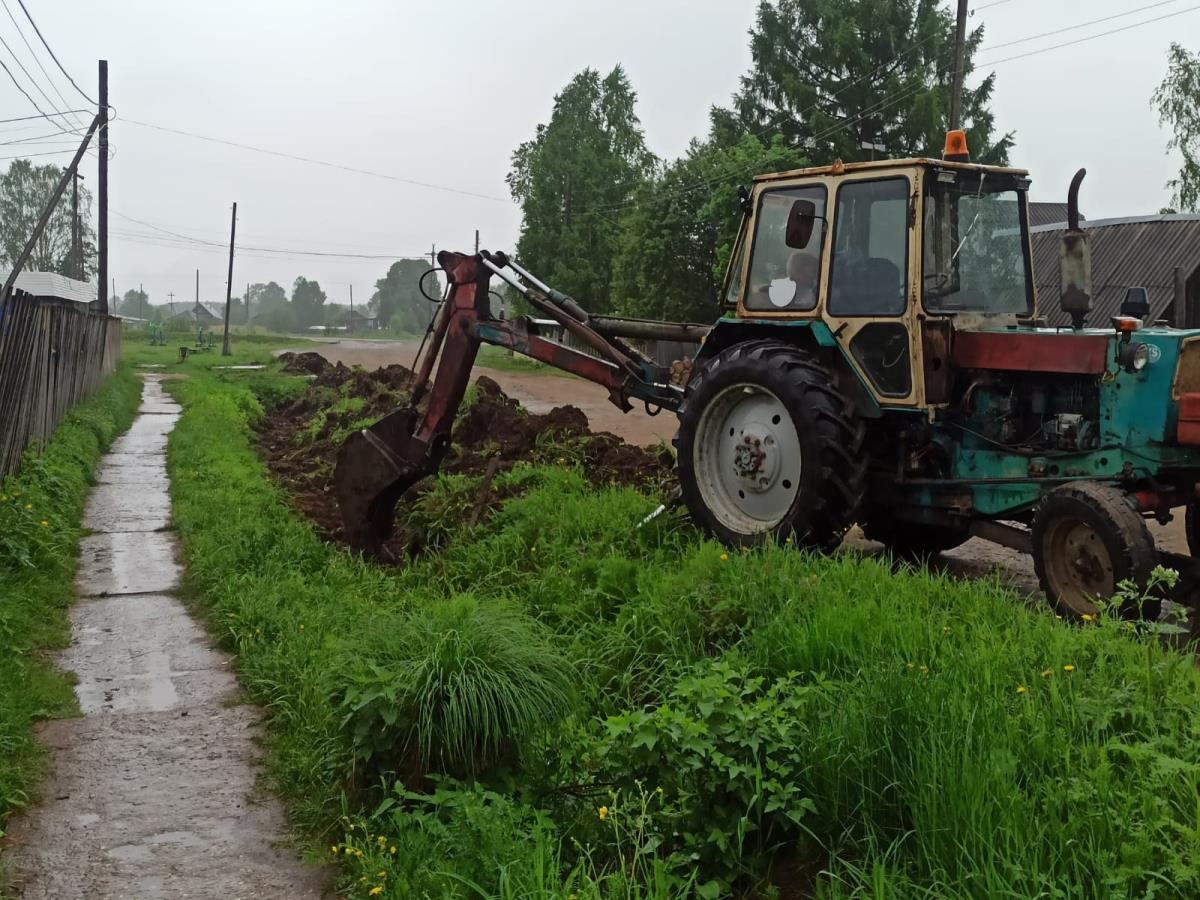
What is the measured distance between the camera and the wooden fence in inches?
444

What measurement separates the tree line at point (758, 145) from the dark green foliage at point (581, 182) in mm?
69

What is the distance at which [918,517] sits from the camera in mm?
7770

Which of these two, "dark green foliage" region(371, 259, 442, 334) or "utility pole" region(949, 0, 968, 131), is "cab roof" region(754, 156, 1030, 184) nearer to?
"utility pole" region(949, 0, 968, 131)

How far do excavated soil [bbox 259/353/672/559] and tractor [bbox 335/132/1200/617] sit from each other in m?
2.57

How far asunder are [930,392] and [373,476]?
481 cm

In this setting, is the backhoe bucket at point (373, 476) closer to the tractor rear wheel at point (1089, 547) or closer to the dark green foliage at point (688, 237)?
the tractor rear wheel at point (1089, 547)

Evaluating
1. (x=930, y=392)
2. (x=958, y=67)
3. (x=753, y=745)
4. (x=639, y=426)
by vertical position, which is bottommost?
(x=753, y=745)

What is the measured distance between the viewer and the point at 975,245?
7.75m

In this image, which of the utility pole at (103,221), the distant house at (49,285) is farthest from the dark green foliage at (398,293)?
the utility pole at (103,221)

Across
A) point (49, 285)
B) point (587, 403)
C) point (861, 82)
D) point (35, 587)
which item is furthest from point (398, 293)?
point (35, 587)

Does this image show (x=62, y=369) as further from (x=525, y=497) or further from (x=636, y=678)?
(x=636, y=678)

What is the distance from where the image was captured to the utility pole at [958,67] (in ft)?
67.5

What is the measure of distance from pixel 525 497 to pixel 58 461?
6143 millimetres

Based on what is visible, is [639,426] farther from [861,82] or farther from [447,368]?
[861,82]
